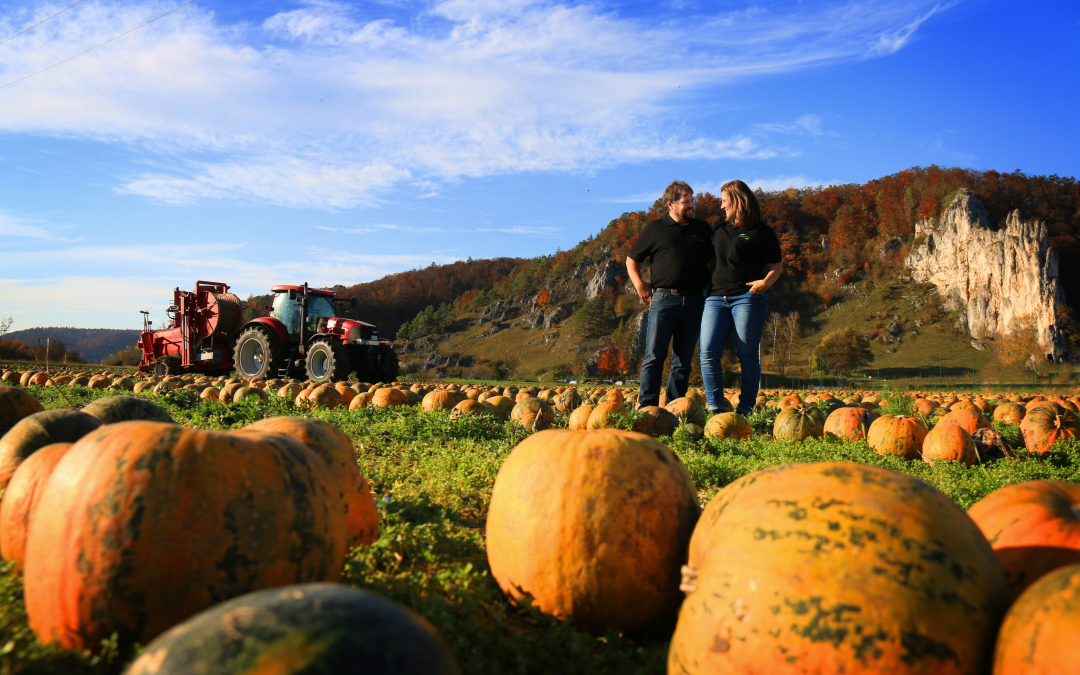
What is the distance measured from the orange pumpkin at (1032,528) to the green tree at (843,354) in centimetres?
4485

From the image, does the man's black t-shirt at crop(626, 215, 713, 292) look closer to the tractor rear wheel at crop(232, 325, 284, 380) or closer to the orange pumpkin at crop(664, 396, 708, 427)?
the orange pumpkin at crop(664, 396, 708, 427)

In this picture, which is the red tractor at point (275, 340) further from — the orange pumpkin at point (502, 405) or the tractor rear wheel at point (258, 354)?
the orange pumpkin at point (502, 405)

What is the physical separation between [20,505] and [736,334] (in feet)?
18.9

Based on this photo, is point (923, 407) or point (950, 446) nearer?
point (950, 446)

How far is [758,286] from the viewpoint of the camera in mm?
6039

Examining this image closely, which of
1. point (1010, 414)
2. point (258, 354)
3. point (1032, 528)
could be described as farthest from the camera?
point (258, 354)

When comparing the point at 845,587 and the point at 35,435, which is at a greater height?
the point at 35,435

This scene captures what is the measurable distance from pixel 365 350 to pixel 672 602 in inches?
521

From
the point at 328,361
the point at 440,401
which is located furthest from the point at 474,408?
the point at 328,361

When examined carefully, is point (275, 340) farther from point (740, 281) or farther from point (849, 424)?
point (849, 424)

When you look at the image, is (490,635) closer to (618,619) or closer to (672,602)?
(618,619)

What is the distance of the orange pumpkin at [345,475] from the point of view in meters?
2.54

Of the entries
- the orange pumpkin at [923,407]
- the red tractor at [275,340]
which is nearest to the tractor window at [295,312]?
the red tractor at [275,340]

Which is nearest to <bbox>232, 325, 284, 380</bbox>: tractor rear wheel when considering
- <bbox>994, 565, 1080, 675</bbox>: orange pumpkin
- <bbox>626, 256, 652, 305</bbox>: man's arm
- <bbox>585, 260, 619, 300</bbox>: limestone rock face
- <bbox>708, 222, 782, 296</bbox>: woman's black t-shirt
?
<bbox>626, 256, 652, 305</bbox>: man's arm
